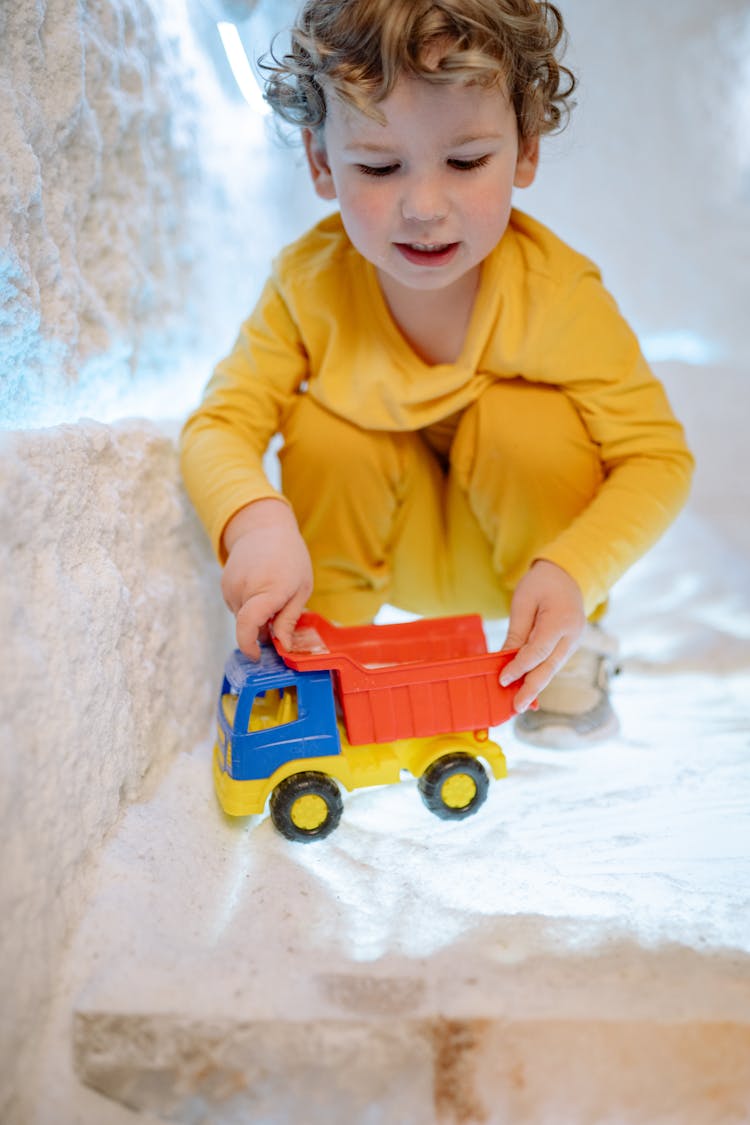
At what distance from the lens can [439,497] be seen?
4.02 ft

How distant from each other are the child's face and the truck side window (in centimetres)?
43

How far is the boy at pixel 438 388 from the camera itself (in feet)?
2.86

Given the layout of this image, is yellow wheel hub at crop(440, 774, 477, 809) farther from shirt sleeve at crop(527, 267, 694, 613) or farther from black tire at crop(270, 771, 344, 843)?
shirt sleeve at crop(527, 267, 694, 613)

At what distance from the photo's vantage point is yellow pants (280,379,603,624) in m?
1.09

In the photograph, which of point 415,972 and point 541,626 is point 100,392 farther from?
point 415,972

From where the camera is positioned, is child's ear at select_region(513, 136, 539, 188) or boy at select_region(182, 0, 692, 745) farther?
child's ear at select_region(513, 136, 539, 188)

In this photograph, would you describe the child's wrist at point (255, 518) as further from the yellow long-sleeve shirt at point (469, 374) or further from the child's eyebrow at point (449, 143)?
the child's eyebrow at point (449, 143)

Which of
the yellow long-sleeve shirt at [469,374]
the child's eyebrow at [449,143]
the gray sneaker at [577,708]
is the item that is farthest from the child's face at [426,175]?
the gray sneaker at [577,708]

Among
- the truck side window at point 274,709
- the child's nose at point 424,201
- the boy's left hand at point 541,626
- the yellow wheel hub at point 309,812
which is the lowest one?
the yellow wheel hub at point 309,812

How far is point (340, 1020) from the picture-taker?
63cm

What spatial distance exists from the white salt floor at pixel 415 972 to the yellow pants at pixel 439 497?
0.35 meters

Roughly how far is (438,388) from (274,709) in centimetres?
41

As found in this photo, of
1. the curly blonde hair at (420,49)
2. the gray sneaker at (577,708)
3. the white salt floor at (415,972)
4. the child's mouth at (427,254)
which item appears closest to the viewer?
the white salt floor at (415,972)

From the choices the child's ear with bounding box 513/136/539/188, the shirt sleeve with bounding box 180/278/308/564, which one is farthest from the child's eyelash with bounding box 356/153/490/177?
the shirt sleeve with bounding box 180/278/308/564
